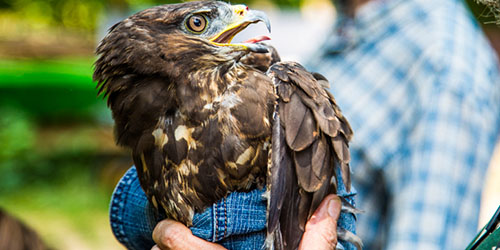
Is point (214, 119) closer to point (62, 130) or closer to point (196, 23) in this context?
point (196, 23)

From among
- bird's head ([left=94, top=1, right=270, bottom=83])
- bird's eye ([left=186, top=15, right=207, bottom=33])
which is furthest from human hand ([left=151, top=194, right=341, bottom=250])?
bird's eye ([left=186, top=15, right=207, bottom=33])

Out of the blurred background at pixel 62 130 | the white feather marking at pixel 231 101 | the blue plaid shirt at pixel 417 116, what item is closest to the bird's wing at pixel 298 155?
the white feather marking at pixel 231 101

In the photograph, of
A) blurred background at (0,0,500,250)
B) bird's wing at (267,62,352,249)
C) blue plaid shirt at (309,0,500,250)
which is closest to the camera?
bird's wing at (267,62,352,249)

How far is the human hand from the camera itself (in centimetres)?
190

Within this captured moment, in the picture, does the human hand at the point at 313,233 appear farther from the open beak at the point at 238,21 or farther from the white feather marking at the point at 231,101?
the open beak at the point at 238,21

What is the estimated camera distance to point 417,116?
319 cm

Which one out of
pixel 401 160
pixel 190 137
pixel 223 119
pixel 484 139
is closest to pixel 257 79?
pixel 223 119

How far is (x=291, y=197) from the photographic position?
6.30 feet

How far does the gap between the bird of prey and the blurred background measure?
7343 millimetres

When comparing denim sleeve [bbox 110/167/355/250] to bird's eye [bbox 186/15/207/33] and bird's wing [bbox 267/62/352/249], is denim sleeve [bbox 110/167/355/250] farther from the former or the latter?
bird's eye [bbox 186/15/207/33]

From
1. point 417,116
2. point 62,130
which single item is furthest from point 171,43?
point 62,130

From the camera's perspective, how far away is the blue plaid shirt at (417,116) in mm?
3031

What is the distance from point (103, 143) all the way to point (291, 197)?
959cm

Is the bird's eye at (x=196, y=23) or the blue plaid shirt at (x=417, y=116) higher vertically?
the bird's eye at (x=196, y=23)
